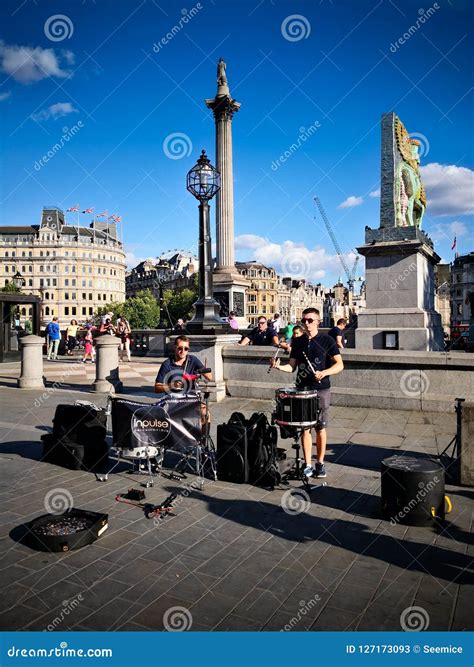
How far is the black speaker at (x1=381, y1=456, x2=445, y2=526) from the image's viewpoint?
17.4ft

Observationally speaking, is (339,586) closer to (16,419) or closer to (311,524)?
(311,524)

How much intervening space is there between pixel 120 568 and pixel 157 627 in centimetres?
103

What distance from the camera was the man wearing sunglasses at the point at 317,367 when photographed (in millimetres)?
6941

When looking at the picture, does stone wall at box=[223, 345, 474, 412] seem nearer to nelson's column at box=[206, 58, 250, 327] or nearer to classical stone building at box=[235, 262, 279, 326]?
nelson's column at box=[206, 58, 250, 327]

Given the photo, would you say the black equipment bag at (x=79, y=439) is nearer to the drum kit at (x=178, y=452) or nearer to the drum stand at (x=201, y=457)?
the drum kit at (x=178, y=452)

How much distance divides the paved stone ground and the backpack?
266mm

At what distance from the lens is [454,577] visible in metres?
4.25

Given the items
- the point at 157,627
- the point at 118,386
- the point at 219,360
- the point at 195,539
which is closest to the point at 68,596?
the point at 157,627

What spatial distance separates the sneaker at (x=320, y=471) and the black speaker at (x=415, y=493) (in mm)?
1530

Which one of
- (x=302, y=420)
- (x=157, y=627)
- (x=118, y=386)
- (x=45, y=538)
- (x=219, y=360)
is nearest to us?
(x=157, y=627)

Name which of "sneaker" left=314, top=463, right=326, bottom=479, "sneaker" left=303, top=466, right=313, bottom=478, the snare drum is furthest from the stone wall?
the snare drum

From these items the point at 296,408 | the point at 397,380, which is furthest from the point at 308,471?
the point at 397,380

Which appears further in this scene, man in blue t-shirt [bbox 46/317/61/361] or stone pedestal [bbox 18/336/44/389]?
man in blue t-shirt [bbox 46/317/61/361]

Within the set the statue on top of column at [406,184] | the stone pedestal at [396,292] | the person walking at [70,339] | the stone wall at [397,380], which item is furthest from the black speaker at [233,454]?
the person walking at [70,339]
